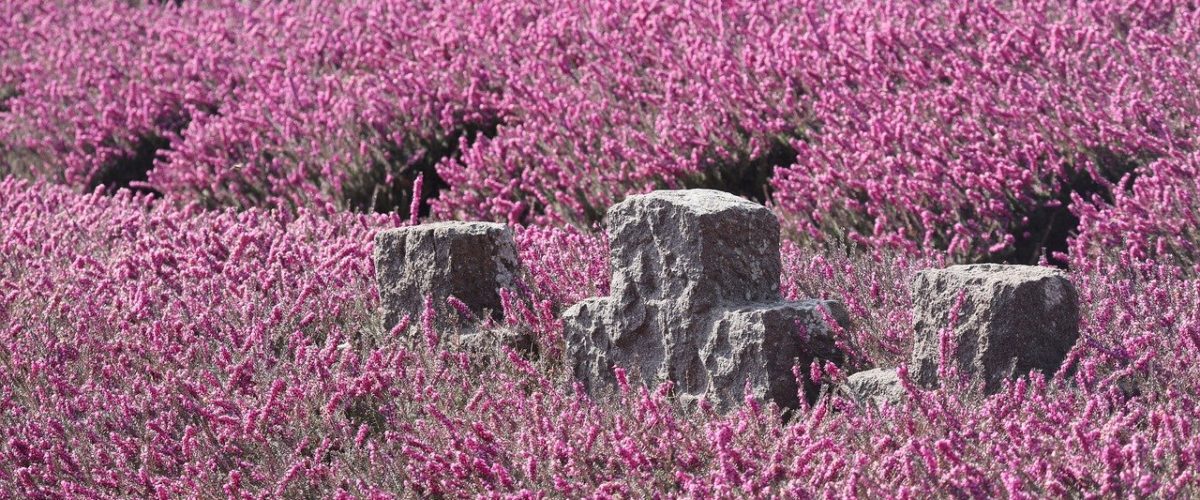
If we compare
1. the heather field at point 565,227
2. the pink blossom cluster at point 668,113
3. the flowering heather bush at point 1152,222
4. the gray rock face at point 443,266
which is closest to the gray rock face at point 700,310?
the heather field at point 565,227

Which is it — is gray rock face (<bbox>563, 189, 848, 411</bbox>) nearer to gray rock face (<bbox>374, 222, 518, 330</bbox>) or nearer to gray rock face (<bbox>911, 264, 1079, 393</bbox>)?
gray rock face (<bbox>911, 264, 1079, 393</bbox>)

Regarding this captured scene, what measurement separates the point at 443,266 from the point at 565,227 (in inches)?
53.1

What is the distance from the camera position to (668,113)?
20.5 ft

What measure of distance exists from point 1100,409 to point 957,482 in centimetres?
46

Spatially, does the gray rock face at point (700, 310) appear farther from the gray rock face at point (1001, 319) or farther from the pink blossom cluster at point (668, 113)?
the pink blossom cluster at point (668, 113)

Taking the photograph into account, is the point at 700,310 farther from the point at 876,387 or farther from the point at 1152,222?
the point at 1152,222

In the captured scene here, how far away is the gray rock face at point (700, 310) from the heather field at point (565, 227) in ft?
0.34

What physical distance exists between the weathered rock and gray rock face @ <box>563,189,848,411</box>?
0.15m

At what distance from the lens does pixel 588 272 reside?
440 cm

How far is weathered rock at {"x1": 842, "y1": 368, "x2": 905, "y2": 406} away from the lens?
10.9 ft

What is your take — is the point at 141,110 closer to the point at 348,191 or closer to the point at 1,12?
the point at 348,191

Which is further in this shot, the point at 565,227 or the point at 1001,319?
the point at 565,227

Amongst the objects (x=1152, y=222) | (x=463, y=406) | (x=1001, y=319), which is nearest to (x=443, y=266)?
(x=463, y=406)

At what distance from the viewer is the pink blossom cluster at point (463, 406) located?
294 cm
